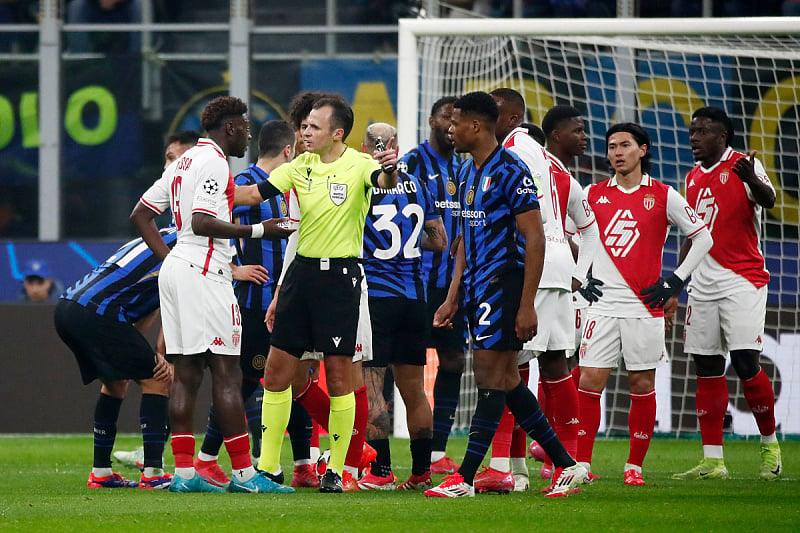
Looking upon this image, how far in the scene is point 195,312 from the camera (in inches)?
265

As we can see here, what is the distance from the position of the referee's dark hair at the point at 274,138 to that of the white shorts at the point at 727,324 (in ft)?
10.1

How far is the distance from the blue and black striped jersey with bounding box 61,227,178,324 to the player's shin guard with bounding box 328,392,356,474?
67.4 inches

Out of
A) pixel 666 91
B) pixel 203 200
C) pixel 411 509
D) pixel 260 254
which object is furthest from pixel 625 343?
pixel 666 91

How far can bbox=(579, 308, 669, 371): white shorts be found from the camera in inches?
297

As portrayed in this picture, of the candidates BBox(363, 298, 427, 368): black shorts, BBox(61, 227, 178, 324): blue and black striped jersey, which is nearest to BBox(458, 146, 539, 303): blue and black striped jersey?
BBox(363, 298, 427, 368): black shorts

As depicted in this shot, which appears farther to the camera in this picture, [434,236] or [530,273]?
[434,236]

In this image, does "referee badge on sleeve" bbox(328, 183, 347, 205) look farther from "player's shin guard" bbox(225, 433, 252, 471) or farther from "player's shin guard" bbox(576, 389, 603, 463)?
"player's shin guard" bbox(576, 389, 603, 463)

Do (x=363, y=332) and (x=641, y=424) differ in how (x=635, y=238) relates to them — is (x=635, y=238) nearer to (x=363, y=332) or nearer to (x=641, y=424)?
(x=641, y=424)

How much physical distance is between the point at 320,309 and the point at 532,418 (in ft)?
4.22

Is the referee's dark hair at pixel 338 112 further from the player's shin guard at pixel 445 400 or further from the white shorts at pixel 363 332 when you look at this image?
the player's shin guard at pixel 445 400

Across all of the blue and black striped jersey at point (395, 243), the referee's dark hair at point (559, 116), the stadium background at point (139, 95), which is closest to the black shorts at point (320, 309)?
the blue and black striped jersey at point (395, 243)

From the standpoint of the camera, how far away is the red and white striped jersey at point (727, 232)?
8.41 meters

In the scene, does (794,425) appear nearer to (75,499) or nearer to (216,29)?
(75,499)

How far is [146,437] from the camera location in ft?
25.1
